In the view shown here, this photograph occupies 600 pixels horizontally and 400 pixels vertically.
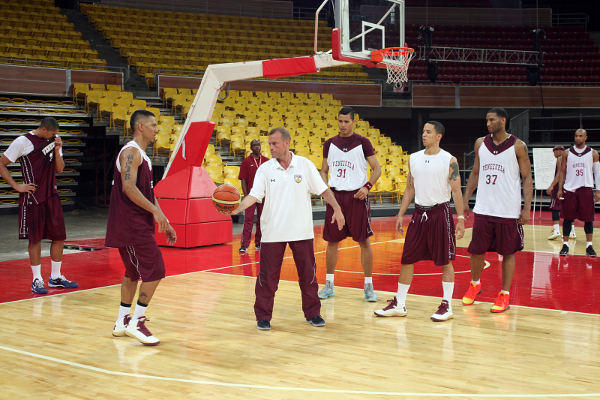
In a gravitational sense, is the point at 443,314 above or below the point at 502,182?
below

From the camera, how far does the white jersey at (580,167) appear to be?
10.1 metres

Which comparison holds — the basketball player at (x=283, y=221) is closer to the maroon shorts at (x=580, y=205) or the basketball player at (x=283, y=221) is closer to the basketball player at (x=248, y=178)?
the basketball player at (x=248, y=178)

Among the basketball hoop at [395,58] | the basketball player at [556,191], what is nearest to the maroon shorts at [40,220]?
the basketball hoop at [395,58]

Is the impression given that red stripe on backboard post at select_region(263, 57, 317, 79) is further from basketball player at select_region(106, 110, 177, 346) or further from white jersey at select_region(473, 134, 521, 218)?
basketball player at select_region(106, 110, 177, 346)

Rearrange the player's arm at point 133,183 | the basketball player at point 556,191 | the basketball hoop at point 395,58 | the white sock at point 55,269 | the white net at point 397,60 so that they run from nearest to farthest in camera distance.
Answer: the player's arm at point 133,183, the white sock at point 55,269, the basketball hoop at point 395,58, the white net at point 397,60, the basketball player at point 556,191

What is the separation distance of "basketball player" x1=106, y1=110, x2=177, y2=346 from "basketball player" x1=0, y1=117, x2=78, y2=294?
2.19 meters

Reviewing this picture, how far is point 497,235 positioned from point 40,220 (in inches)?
190

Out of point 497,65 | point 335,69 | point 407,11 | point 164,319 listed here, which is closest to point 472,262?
point 164,319

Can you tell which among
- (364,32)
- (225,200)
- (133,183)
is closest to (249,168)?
(364,32)

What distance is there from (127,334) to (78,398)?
4.91 feet

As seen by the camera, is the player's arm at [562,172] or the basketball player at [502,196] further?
the player's arm at [562,172]

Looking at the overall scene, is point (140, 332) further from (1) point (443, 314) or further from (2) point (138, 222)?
(1) point (443, 314)

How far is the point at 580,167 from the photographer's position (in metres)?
10.2

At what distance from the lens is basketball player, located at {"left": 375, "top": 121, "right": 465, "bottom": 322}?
19.5ft
